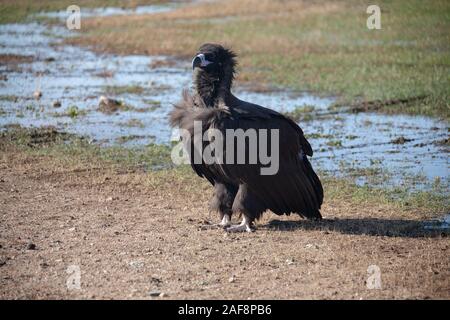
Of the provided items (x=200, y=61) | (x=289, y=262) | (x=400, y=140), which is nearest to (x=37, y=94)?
(x=400, y=140)

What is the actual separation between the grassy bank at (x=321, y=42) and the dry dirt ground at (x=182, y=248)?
6122mm

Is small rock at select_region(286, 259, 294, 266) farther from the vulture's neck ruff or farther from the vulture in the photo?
the vulture's neck ruff

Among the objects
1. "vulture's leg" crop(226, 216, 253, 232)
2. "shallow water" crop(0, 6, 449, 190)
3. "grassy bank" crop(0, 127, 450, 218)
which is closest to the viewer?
"vulture's leg" crop(226, 216, 253, 232)

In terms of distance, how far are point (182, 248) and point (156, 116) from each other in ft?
22.9

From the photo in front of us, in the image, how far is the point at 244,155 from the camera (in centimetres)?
741

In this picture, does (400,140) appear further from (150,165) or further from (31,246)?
(31,246)

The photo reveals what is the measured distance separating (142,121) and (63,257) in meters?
6.76

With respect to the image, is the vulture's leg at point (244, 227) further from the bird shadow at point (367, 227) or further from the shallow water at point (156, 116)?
the shallow water at point (156, 116)

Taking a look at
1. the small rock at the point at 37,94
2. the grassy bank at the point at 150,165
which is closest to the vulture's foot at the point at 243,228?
the grassy bank at the point at 150,165

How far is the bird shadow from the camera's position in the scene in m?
7.61

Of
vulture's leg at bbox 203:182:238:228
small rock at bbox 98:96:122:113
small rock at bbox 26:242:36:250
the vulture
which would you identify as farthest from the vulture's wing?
small rock at bbox 98:96:122:113

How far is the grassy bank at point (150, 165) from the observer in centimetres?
881
